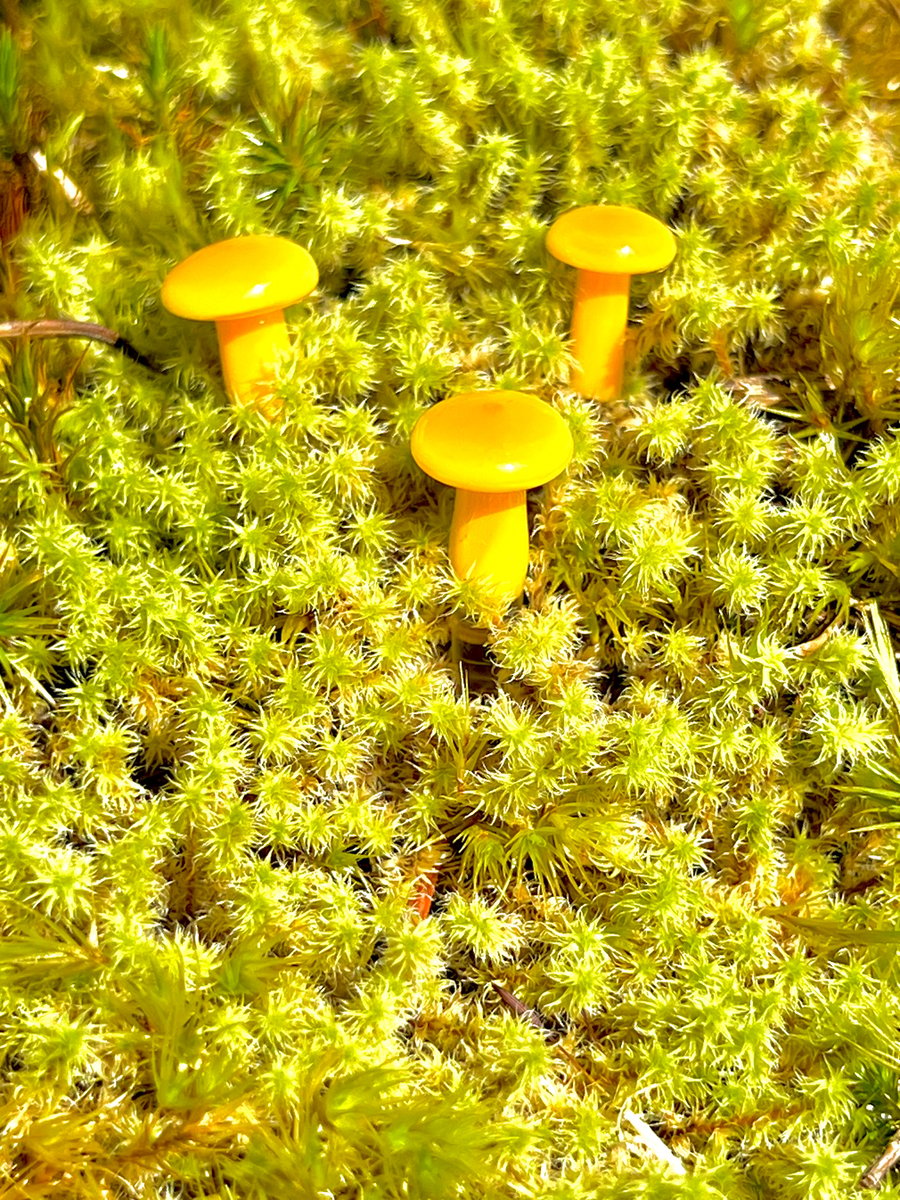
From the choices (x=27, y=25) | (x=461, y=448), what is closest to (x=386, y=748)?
(x=461, y=448)

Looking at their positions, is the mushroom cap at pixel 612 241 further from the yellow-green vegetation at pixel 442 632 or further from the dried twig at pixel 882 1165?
the dried twig at pixel 882 1165

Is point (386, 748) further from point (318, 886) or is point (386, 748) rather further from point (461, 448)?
point (461, 448)

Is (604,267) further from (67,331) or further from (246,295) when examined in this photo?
(67,331)

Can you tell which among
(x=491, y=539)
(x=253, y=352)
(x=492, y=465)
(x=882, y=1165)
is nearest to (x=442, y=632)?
(x=491, y=539)

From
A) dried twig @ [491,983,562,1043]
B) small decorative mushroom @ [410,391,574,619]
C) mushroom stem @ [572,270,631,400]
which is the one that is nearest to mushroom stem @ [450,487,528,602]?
small decorative mushroom @ [410,391,574,619]

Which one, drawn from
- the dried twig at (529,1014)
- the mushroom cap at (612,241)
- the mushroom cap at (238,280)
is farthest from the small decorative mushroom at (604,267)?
the dried twig at (529,1014)

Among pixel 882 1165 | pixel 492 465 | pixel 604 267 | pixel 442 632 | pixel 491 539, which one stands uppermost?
pixel 604 267

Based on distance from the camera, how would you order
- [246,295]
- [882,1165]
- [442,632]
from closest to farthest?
[882,1165], [246,295], [442,632]
